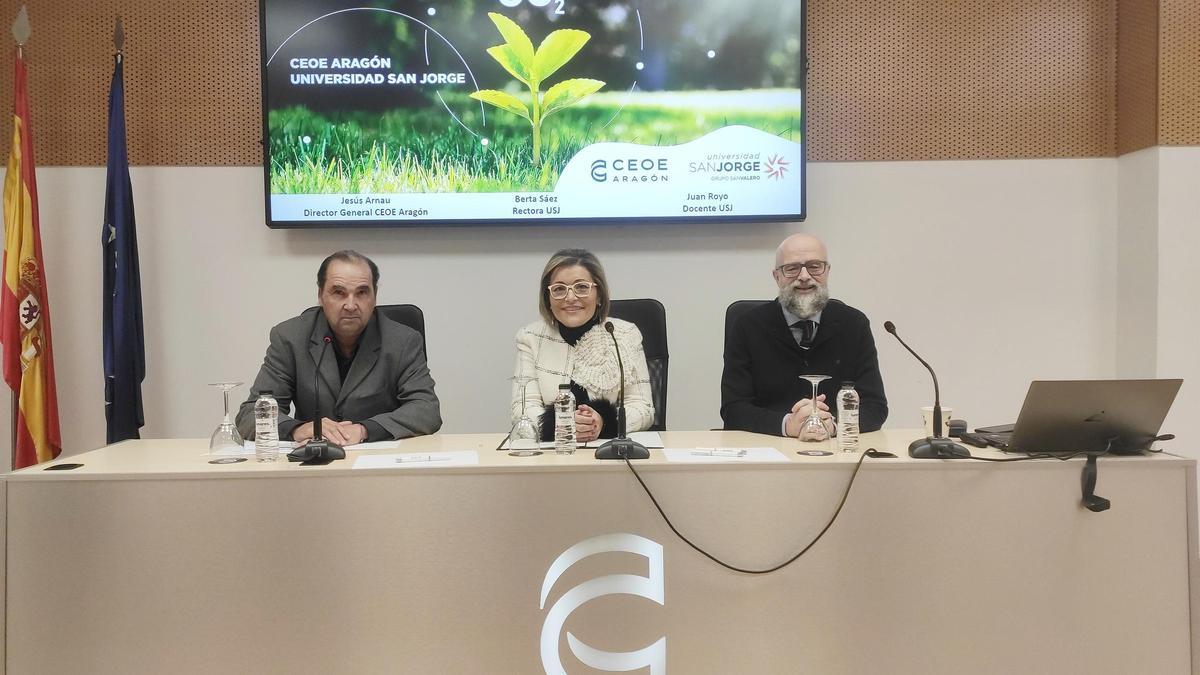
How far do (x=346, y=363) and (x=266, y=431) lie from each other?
2.56 feet

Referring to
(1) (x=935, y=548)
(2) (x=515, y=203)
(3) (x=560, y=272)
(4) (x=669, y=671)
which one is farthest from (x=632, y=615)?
(2) (x=515, y=203)

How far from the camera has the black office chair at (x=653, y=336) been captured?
300 cm

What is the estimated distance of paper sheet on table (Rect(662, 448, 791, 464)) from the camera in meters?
1.89

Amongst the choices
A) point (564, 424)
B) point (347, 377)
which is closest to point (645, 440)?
point (564, 424)

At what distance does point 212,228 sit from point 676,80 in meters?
2.25

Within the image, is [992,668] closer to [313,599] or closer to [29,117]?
[313,599]

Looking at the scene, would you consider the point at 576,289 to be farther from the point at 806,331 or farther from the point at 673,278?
the point at 673,278

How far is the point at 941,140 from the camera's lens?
3895mm

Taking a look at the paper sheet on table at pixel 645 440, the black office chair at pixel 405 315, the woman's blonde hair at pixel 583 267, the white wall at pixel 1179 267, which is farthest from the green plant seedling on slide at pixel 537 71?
the white wall at pixel 1179 267

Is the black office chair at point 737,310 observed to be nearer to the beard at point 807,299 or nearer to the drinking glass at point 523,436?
the beard at point 807,299

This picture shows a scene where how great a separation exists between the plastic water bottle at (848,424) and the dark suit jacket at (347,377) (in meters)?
1.24

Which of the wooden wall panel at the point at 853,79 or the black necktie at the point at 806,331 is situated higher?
the wooden wall panel at the point at 853,79

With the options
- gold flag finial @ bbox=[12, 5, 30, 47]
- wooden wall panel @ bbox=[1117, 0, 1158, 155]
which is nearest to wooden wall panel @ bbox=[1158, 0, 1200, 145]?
wooden wall panel @ bbox=[1117, 0, 1158, 155]

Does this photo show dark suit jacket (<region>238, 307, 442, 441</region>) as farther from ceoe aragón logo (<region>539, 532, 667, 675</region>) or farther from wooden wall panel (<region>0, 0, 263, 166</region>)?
wooden wall panel (<region>0, 0, 263, 166</region>)
